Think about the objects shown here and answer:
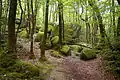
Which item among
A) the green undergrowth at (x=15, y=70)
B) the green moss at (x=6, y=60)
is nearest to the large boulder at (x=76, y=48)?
the green undergrowth at (x=15, y=70)

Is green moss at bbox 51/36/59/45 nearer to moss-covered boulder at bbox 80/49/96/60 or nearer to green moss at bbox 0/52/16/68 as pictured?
moss-covered boulder at bbox 80/49/96/60

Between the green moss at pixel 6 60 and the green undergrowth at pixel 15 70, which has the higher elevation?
the green moss at pixel 6 60

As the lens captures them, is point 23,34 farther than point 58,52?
Yes

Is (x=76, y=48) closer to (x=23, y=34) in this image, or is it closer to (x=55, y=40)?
(x=55, y=40)

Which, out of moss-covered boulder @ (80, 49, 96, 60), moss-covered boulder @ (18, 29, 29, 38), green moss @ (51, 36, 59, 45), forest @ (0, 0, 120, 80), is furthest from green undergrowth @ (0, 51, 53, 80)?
moss-covered boulder @ (18, 29, 29, 38)

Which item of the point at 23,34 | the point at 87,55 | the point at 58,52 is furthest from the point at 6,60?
the point at 23,34

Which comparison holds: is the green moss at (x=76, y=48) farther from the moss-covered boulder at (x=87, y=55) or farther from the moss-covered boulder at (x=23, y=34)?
the moss-covered boulder at (x=23, y=34)

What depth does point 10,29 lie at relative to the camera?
9359 millimetres

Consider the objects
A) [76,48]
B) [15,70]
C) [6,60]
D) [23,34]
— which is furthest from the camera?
[23,34]

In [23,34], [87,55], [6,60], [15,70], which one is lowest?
[87,55]

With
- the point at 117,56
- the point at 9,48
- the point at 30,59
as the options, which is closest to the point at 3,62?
the point at 9,48

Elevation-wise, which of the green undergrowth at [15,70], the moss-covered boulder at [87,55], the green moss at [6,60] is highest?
the green moss at [6,60]

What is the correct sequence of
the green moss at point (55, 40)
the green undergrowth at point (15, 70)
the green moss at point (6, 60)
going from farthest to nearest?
the green moss at point (55, 40) → the green moss at point (6, 60) → the green undergrowth at point (15, 70)

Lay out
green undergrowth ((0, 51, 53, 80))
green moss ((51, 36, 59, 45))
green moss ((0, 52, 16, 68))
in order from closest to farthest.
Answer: green undergrowth ((0, 51, 53, 80)) → green moss ((0, 52, 16, 68)) → green moss ((51, 36, 59, 45))
